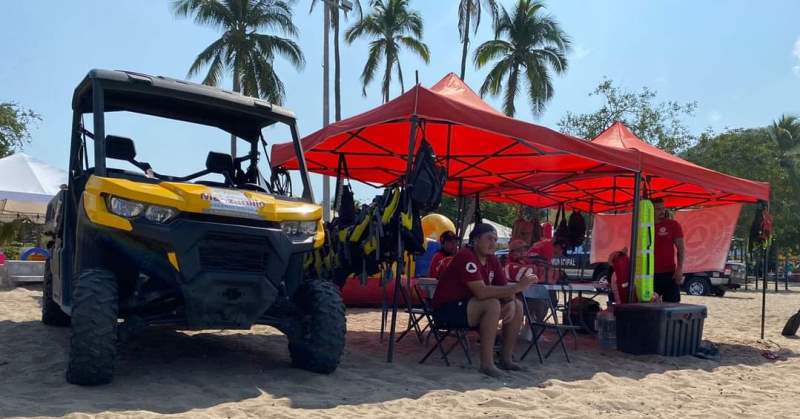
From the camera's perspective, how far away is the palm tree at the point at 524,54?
30.0m

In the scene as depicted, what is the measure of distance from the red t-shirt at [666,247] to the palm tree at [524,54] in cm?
2156

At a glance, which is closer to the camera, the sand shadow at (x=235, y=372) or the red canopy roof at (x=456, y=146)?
the sand shadow at (x=235, y=372)

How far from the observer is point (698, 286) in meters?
19.6

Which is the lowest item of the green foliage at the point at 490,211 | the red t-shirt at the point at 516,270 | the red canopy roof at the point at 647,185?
the red t-shirt at the point at 516,270

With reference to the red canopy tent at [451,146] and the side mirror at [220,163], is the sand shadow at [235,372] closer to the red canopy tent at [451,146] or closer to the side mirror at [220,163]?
the red canopy tent at [451,146]

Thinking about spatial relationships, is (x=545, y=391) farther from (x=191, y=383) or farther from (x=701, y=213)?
(x=701, y=213)

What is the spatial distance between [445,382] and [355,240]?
6.04ft

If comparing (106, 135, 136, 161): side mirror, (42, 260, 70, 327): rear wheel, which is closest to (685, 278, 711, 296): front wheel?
(42, 260, 70, 327): rear wheel

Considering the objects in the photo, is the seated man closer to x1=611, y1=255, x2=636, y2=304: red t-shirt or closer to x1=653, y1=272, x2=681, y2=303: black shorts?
x1=611, y1=255, x2=636, y2=304: red t-shirt

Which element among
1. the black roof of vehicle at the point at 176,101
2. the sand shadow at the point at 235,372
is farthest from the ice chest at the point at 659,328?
the black roof of vehicle at the point at 176,101

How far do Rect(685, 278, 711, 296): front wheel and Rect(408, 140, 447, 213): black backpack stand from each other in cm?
1536

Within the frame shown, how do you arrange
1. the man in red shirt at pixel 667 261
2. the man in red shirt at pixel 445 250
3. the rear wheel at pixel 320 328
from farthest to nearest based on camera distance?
the man in red shirt at pixel 667 261, the man in red shirt at pixel 445 250, the rear wheel at pixel 320 328

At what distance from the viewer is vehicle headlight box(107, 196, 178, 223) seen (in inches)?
177

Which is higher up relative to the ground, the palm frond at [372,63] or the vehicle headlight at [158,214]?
the palm frond at [372,63]
